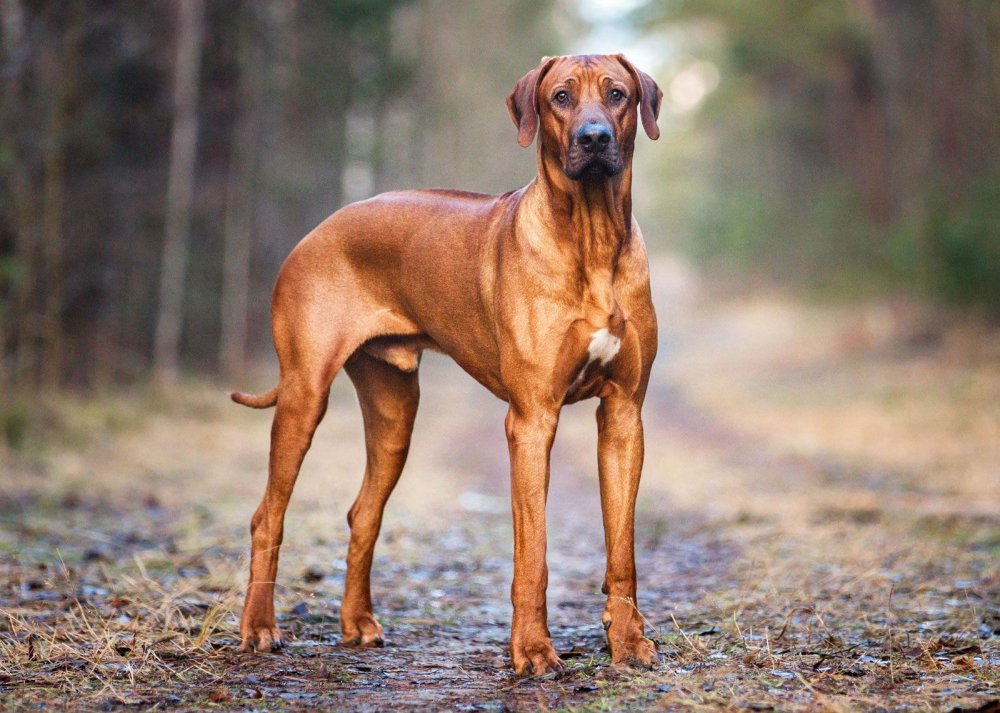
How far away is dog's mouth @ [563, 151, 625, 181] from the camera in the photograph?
3.91 meters

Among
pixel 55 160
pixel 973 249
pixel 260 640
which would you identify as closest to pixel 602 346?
pixel 260 640

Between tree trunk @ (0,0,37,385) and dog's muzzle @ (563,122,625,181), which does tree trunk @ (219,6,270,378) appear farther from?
dog's muzzle @ (563,122,625,181)

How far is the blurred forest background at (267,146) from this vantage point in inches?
403

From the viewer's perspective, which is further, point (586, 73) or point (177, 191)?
point (177, 191)

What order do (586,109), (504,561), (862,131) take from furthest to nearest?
(862,131), (504,561), (586,109)

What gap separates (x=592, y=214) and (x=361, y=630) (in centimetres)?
187

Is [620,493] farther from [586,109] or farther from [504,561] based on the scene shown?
[504,561]

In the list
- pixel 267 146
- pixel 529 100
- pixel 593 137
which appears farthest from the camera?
pixel 267 146

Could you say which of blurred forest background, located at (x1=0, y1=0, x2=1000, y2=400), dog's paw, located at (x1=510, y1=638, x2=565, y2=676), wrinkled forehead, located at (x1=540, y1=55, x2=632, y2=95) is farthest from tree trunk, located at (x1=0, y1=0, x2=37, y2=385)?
dog's paw, located at (x1=510, y1=638, x2=565, y2=676)

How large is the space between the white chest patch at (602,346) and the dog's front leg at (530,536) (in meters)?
0.24

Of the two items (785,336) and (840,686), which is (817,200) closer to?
(785,336)

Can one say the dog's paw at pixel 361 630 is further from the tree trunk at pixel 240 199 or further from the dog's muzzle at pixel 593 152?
the tree trunk at pixel 240 199

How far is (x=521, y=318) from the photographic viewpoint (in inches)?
162

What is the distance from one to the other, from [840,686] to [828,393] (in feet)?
40.7
